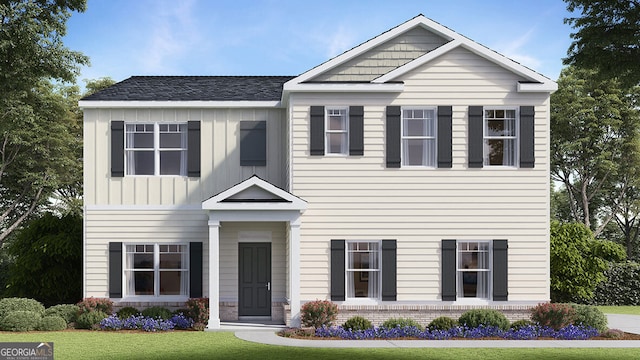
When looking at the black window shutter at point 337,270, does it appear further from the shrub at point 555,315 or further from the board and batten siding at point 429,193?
the shrub at point 555,315

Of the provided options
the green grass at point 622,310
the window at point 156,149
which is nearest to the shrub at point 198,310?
the window at point 156,149

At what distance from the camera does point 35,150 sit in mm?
38125

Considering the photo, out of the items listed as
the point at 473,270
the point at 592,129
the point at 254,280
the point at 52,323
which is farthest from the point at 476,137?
the point at 592,129

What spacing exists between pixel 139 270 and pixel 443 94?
1090 centimetres

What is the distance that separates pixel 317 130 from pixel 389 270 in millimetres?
4646

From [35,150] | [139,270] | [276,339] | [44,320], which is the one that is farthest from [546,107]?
[35,150]

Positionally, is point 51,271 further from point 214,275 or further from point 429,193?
point 429,193

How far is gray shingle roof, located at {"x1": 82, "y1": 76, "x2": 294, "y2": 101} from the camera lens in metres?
22.7

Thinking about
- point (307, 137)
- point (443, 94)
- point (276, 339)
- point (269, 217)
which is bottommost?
point (276, 339)

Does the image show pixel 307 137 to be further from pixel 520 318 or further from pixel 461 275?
pixel 520 318

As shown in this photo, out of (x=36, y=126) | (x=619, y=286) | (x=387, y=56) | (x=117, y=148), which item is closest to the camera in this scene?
(x=387, y=56)

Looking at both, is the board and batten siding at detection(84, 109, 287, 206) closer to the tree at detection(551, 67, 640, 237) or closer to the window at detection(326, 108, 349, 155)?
the window at detection(326, 108, 349, 155)

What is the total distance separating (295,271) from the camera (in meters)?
20.1

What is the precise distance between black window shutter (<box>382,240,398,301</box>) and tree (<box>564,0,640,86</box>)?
7.63 meters
